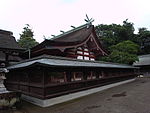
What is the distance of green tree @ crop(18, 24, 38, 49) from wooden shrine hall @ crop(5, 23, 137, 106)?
1582cm

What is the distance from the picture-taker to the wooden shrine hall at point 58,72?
26.4 feet

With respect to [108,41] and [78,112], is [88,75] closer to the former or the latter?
[78,112]

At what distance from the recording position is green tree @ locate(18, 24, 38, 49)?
30453mm

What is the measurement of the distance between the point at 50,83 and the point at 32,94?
158 centimetres

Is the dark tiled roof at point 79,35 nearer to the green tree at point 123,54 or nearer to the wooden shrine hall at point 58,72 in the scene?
the wooden shrine hall at point 58,72

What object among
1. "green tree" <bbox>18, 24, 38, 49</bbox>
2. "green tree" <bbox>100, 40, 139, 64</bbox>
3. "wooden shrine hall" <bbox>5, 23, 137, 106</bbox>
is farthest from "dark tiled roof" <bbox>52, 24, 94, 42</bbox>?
"green tree" <bbox>18, 24, 38, 49</bbox>

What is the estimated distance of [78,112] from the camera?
6551mm

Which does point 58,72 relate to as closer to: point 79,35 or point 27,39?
point 79,35

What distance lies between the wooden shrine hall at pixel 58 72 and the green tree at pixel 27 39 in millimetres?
15824

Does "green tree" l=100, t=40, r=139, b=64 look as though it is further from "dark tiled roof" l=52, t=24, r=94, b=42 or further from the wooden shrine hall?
"dark tiled roof" l=52, t=24, r=94, b=42

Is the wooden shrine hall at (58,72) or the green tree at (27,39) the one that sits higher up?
the green tree at (27,39)

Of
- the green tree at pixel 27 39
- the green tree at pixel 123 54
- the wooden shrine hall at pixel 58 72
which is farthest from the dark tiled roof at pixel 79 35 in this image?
the green tree at pixel 27 39

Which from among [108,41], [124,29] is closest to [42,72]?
[108,41]

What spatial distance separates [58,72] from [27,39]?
26305 millimetres
